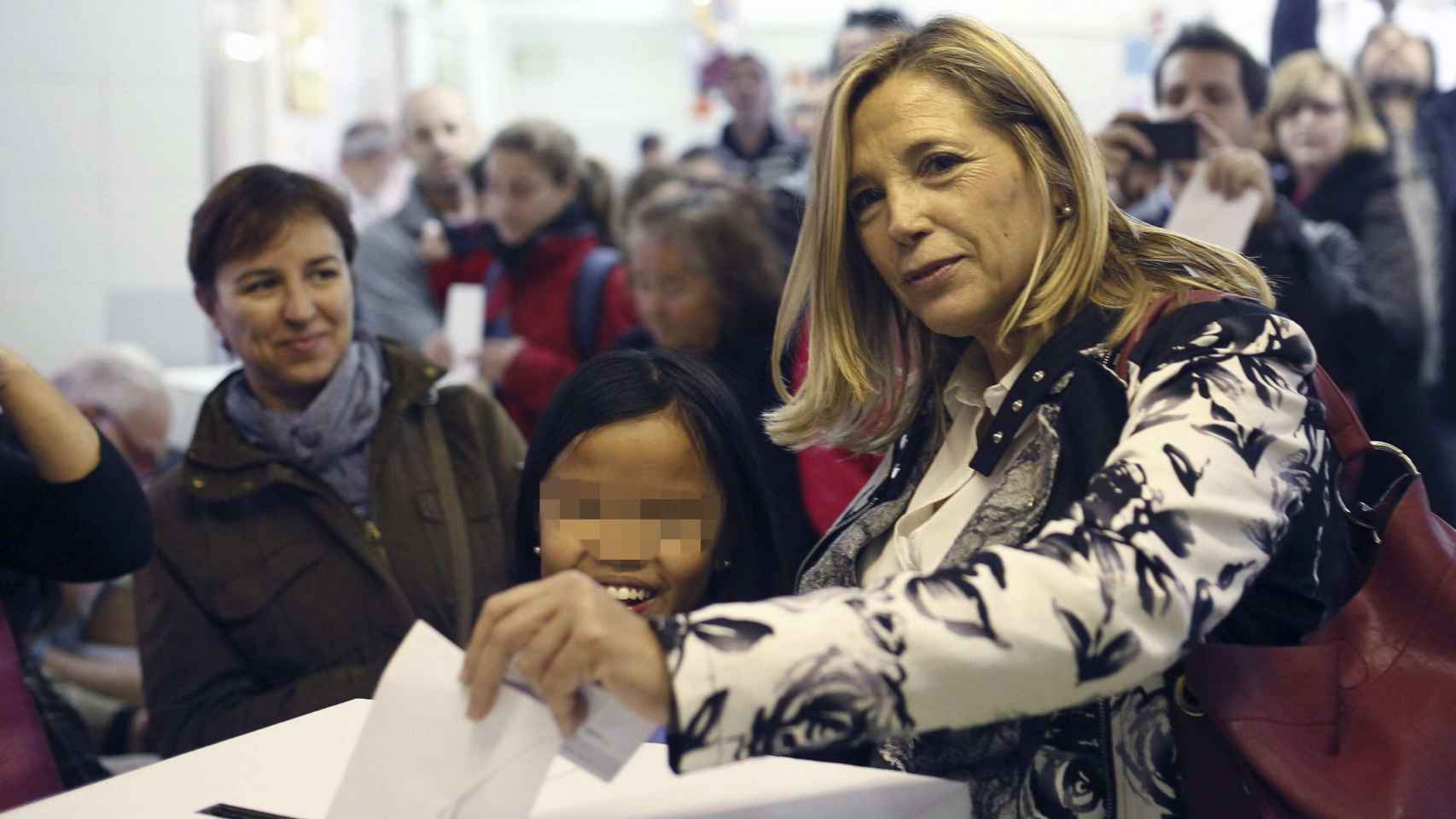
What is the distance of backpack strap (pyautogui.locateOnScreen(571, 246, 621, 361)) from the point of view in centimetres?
427

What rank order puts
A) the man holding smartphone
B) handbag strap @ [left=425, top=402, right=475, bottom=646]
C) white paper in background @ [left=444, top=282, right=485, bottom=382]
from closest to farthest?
handbag strap @ [left=425, top=402, right=475, bottom=646]
the man holding smartphone
white paper in background @ [left=444, top=282, right=485, bottom=382]

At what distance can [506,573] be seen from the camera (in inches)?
109

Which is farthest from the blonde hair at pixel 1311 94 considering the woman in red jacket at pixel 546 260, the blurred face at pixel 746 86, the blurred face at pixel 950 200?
the blurred face at pixel 950 200

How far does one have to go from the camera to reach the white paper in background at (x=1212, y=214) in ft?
10.5

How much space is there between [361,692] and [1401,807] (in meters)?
1.74

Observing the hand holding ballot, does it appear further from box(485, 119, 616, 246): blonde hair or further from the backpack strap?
box(485, 119, 616, 246): blonde hair

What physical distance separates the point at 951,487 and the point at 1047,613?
0.55m

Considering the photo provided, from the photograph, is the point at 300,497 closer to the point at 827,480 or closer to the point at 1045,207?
the point at 827,480

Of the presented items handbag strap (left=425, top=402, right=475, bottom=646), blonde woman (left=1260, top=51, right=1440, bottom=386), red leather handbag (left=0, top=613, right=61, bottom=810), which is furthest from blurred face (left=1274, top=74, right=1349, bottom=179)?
red leather handbag (left=0, top=613, right=61, bottom=810)

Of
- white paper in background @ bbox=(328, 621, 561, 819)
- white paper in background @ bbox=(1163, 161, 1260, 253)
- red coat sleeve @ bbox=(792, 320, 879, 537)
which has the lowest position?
red coat sleeve @ bbox=(792, 320, 879, 537)

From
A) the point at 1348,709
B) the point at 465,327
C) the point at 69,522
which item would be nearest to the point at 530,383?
the point at 465,327

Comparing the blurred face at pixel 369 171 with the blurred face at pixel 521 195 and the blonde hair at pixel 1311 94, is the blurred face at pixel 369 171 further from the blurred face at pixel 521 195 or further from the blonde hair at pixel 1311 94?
the blonde hair at pixel 1311 94

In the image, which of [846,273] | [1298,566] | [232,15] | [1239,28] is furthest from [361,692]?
[1239,28]

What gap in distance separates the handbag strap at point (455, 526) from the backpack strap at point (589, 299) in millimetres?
1360
